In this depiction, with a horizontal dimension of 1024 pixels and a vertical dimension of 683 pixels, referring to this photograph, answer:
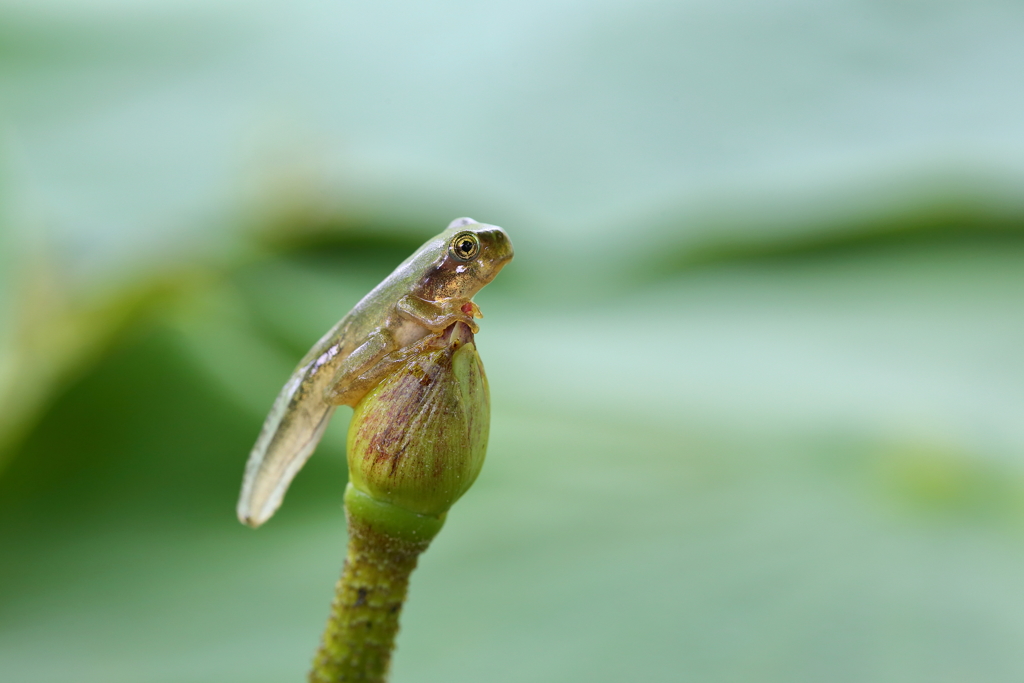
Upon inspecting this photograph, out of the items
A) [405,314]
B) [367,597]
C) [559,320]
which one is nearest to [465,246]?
[405,314]

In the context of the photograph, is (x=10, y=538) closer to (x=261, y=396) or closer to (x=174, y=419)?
(x=174, y=419)

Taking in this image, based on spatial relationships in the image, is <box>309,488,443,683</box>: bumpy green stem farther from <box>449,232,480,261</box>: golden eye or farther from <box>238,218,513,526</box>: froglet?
<box>449,232,480,261</box>: golden eye

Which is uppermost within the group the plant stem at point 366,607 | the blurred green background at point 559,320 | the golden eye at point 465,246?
the blurred green background at point 559,320

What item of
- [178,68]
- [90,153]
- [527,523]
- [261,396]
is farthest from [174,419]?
[178,68]

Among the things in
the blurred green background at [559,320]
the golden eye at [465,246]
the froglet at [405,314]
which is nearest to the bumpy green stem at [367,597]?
the froglet at [405,314]

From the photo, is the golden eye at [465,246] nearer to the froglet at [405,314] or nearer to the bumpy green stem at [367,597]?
the froglet at [405,314]
